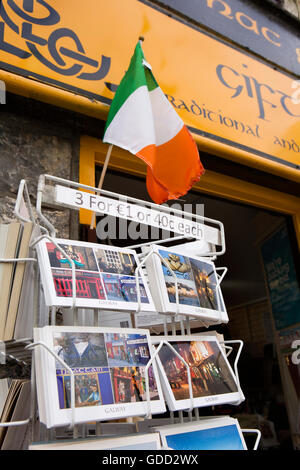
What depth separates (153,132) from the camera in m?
1.56

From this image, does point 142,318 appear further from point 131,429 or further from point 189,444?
point 189,444

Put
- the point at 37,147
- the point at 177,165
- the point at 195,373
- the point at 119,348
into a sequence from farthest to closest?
1. the point at 37,147
2. the point at 177,165
3. the point at 195,373
4. the point at 119,348

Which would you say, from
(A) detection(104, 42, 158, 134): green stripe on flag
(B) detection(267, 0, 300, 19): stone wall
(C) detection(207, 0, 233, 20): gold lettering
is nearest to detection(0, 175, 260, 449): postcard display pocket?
(A) detection(104, 42, 158, 134): green stripe on flag

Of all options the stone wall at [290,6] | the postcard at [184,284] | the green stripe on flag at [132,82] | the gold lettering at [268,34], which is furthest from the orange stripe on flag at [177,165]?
the stone wall at [290,6]

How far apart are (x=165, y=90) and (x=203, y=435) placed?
6.38 ft

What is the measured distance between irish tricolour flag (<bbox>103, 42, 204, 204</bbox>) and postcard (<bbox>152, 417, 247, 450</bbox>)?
0.89 metres

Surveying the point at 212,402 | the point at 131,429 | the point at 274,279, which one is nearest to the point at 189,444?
the point at 212,402

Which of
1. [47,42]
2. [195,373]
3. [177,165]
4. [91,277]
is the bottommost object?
[195,373]

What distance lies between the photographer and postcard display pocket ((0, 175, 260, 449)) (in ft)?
3.09

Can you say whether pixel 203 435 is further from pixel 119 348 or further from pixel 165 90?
pixel 165 90

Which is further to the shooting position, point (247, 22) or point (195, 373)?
point (247, 22)

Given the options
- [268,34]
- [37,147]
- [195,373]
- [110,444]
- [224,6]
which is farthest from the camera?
[268,34]

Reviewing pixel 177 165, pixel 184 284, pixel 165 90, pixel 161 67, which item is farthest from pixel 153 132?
pixel 161 67

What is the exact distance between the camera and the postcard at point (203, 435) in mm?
1067
